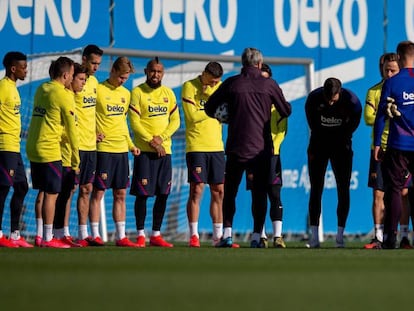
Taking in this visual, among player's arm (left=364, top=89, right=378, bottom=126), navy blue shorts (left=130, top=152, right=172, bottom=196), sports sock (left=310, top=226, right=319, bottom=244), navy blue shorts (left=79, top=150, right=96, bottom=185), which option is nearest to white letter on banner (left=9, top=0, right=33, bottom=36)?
navy blue shorts (left=79, top=150, right=96, bottom=185)

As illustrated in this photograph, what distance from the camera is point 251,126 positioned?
1332cm

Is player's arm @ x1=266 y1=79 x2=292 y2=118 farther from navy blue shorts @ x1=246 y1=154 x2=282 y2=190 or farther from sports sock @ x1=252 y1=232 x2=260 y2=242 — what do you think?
sports sock @ x1=252 y1=232 x2=260 y2=242

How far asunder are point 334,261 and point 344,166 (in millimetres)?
3646

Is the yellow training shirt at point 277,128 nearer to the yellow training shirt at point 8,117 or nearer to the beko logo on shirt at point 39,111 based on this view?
the beko logo on shirt at point 39,111

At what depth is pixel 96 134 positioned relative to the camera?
579 inches

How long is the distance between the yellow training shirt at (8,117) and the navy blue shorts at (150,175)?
1585 millimetres

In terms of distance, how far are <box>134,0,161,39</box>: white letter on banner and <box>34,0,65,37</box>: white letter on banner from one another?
124 centimetres

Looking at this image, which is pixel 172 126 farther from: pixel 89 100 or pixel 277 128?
pixel 277 128

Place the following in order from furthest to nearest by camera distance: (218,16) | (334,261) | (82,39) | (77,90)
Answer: (218,16)
(82,39)
(77,90)
(334,261)

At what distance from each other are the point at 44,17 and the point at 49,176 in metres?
4.56

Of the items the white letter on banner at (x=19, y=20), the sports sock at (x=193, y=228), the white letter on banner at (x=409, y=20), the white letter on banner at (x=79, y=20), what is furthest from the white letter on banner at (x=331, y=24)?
the sports sock at (x=193, y=228)

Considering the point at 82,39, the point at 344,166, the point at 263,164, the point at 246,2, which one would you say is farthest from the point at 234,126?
the point at 246,2

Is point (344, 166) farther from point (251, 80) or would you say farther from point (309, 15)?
point (309, 15)

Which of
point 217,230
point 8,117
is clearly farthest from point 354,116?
point 8,117
